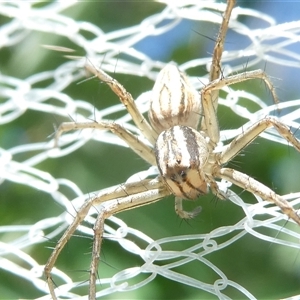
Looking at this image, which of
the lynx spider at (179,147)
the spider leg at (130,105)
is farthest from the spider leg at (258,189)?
the spider leg at (130,105)

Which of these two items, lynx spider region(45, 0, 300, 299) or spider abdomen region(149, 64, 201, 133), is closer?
lynx spider region(45, 0, 300, 299)

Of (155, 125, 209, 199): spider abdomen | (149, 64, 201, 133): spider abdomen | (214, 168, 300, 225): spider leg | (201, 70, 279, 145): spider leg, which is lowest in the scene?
(214, 168, 300, 225): spider leg

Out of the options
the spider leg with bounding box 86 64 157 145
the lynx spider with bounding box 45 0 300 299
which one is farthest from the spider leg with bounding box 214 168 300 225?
the spider leg with bounding box 86 64 157 145

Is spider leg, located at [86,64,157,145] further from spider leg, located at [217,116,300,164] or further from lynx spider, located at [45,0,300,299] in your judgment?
spider leg, located at [217,116,300,164]

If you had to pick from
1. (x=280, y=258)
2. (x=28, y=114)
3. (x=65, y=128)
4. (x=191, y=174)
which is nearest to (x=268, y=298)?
(x=280, y=258)

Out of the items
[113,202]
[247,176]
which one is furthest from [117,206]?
[247,176]

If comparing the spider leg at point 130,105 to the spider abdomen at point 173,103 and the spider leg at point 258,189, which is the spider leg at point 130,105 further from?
the spider leg at point 258,189

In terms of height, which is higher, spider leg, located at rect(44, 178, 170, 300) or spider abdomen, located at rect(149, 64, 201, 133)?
spider abdomen, located at rect(149, 64, 201, 133)
